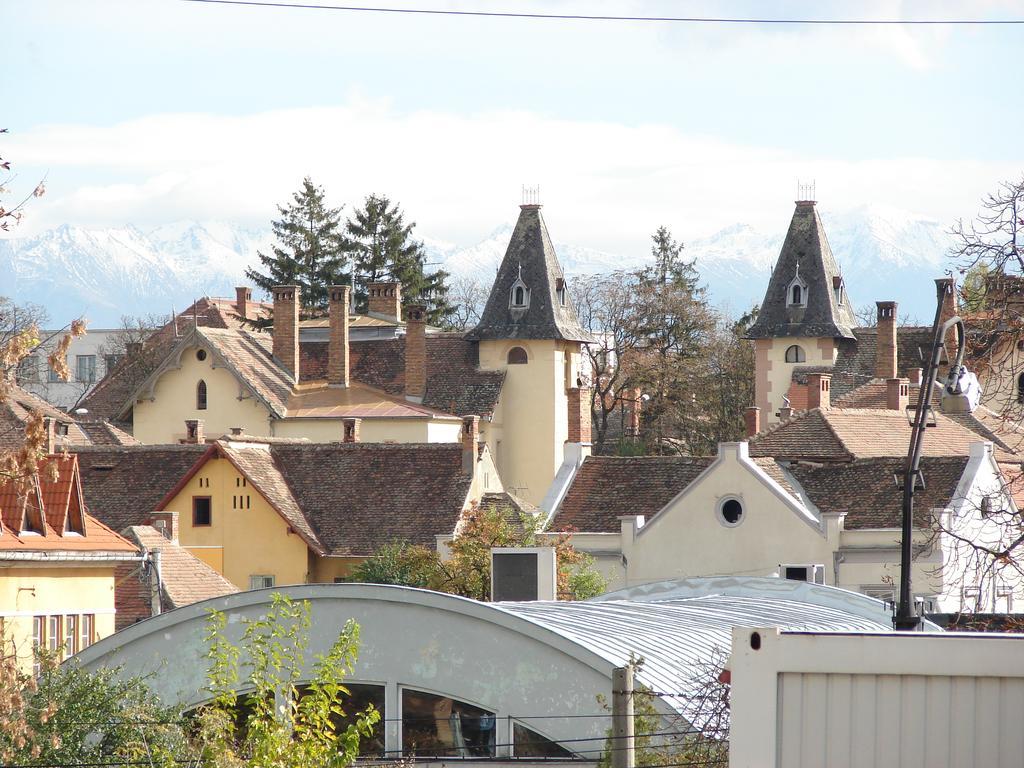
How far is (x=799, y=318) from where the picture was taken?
3238 inches

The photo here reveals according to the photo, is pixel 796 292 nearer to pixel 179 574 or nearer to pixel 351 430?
pixel 351 430

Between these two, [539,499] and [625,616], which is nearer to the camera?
[625,616]

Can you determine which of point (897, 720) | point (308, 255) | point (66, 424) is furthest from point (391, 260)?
point (897, 720)

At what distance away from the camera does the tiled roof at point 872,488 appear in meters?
46.8

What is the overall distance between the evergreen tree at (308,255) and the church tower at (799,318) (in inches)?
828

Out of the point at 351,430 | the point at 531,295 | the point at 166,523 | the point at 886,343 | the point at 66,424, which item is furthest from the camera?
the point at 886,343

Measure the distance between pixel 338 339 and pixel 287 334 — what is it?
2179 millimetres

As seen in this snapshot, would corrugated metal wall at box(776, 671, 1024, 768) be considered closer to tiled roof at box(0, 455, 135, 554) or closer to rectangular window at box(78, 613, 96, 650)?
tiled roof at box(0, 455, 135, 554)

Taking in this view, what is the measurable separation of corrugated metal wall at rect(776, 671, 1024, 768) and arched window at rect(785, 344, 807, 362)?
232ft

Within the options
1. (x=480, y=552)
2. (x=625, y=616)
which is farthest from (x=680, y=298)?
(x=625, y=616)

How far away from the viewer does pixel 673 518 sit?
47.4m

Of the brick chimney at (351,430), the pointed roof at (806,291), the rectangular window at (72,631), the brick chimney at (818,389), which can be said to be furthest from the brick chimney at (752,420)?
the rectangular window at (72,631)

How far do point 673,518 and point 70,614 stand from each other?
1667 cm

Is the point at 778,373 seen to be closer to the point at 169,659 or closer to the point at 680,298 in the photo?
the point at 680,298
